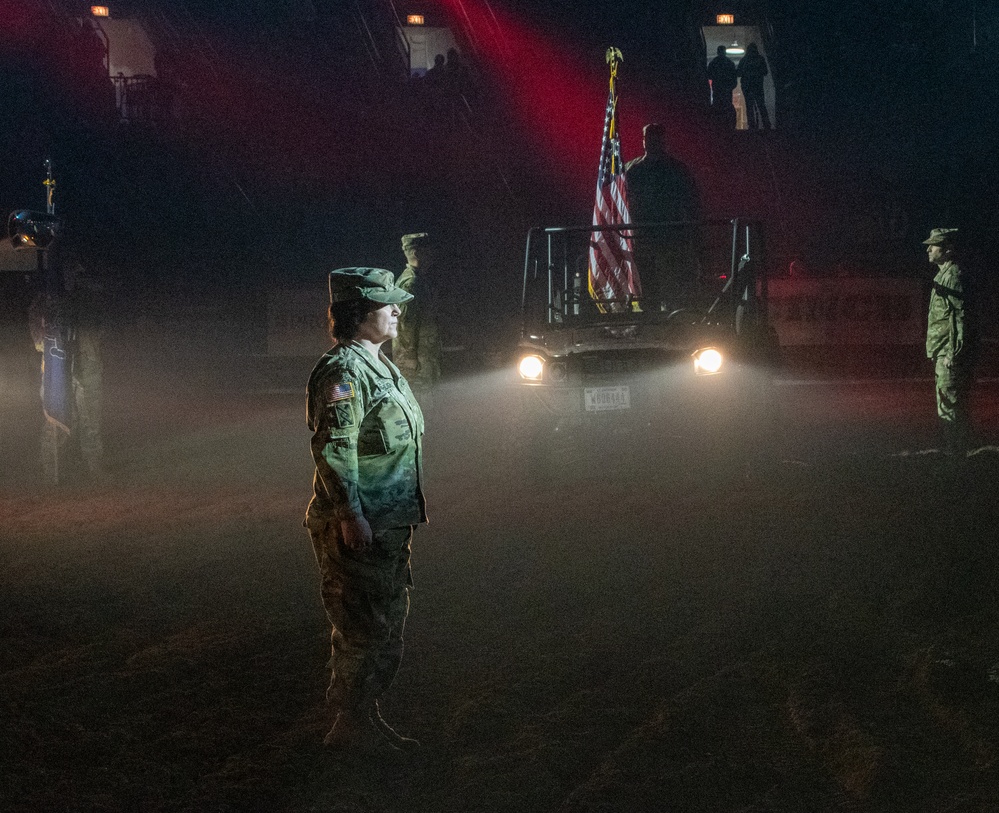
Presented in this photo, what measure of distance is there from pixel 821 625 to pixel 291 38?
2099cm

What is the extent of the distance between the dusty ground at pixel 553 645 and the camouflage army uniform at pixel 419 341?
682mm

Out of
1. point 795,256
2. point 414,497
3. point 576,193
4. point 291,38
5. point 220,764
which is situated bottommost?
point 220,764

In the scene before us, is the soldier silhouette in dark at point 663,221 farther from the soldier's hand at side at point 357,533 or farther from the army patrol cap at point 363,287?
the soldier's hand at side at point 357,533

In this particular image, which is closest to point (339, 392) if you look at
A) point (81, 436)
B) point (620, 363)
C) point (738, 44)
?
point (620, 363)

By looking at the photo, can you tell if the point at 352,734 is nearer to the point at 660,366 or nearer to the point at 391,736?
the point at 391,736

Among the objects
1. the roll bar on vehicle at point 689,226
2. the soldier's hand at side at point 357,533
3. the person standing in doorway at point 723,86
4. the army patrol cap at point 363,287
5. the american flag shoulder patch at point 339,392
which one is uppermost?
the person standing in doorway at point 723,86

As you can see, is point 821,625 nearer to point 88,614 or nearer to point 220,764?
point 220,764

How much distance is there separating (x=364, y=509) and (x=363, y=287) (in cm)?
75

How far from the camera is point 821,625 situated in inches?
213

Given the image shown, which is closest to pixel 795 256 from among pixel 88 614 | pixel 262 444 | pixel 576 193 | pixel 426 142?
pixel 576 193

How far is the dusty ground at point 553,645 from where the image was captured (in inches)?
150

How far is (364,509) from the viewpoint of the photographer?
12.9 ft

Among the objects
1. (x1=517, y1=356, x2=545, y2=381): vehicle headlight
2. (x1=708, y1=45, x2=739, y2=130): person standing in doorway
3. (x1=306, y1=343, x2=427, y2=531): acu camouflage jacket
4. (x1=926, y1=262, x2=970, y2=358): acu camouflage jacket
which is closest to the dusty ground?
(x1=517, y1=356, x2=545, y2=381): vehicle headlight

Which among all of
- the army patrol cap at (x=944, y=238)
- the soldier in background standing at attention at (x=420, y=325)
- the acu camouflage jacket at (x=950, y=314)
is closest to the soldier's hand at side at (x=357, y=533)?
the soldier in background standing at attention at (x=420, y=325)
